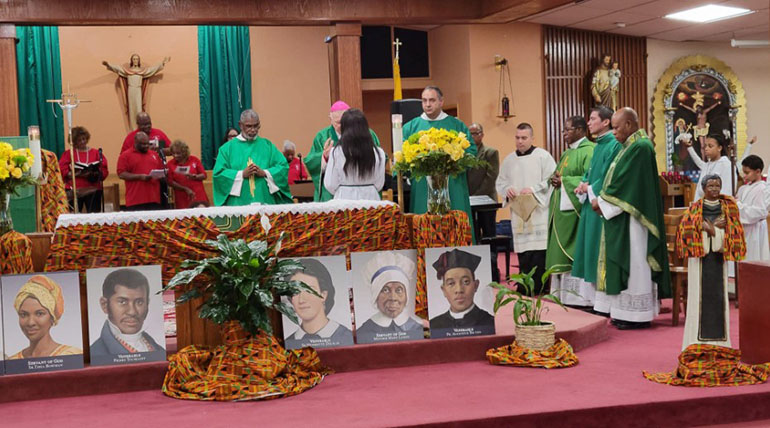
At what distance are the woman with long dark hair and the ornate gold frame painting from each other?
9934 millimetres

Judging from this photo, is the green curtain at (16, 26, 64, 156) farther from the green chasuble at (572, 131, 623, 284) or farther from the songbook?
the green chasuble at (572, 131, 623, 284)

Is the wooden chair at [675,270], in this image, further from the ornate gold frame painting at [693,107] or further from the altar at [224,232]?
the ornate gold frame painting at [693,107]

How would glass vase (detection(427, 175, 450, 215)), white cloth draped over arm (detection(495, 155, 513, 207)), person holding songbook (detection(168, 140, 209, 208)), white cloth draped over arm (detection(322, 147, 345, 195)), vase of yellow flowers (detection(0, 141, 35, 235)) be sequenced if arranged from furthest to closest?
person holding songbook (detection(168, 140, 209, 208)), white cloth draped over arm (detection(495, 155, 513, 207)), white cloth draped over arm (detection(322, 147, 345, 195)), glass vase (detection(427, 175, 450, 215)), vase of yellow flowers (detection(0, 141, 35, 235))

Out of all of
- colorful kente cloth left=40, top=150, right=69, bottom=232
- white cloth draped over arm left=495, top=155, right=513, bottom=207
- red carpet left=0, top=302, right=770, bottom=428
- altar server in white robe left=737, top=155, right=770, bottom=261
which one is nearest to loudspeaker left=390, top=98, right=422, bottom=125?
white cloth draped over arm left=495, top=155, right=513, bottom=207

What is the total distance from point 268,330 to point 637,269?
9.07 ft

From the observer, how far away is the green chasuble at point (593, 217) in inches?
251

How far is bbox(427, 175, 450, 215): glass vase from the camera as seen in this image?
215 inches

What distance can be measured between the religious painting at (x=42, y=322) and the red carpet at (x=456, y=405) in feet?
0.73

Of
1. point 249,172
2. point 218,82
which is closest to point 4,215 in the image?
point 249,172

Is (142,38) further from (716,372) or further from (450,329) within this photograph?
(716,372)

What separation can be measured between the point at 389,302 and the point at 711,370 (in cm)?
182

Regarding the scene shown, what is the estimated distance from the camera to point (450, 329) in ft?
17.4

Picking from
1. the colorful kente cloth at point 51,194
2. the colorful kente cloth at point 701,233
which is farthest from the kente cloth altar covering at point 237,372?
the colorful kente cloth at point 701,233

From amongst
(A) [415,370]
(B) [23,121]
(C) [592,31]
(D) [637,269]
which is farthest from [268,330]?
(C) [592,31]
